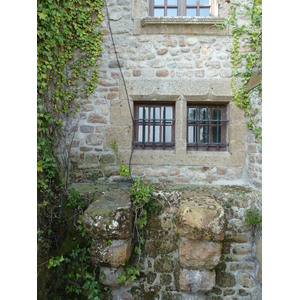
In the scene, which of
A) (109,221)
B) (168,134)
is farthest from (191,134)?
(109,221)

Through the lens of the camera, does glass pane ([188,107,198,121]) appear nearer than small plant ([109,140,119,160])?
No

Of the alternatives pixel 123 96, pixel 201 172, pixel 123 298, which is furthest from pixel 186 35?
pixel 123 298

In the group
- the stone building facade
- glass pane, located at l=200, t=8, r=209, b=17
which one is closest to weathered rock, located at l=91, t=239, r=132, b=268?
the stone building facade

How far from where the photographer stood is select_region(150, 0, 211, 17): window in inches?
138

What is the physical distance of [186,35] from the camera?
3350 millimetres

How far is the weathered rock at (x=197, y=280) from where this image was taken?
8.55ft

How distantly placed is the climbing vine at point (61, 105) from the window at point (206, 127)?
64.7 inches

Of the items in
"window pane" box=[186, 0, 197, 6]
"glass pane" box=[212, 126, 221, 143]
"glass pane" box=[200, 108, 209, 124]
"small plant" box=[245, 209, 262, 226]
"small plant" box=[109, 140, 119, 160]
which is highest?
"window pane" box=[186, 0, 197, 6]

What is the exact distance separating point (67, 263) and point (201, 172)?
2.25 meters

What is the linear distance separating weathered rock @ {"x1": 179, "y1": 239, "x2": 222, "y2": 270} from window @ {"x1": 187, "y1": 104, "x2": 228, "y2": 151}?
57.7 inches

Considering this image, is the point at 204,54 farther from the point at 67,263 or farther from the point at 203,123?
the point at 67,263

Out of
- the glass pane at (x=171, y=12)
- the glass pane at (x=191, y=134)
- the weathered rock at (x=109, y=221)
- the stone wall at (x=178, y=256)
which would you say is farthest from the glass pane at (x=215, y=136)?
the glass pane at (x=171, y=12)

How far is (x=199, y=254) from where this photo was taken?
99.6 inches

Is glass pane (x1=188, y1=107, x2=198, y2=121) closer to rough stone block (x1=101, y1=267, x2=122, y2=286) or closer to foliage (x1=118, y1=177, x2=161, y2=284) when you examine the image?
foliage (x1=118, y1=177, x2=161, y2=284)
